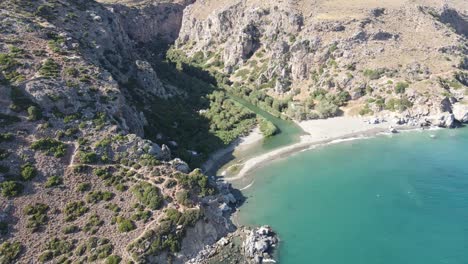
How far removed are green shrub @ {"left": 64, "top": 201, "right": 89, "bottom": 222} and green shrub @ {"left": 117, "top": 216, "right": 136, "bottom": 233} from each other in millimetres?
5699

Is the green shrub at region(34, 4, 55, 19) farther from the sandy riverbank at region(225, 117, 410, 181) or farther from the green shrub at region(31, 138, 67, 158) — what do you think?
the sandy riverbank at region(225, 117, 410, 181)

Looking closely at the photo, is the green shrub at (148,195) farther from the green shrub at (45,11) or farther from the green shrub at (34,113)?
the green shrub at (45,11)

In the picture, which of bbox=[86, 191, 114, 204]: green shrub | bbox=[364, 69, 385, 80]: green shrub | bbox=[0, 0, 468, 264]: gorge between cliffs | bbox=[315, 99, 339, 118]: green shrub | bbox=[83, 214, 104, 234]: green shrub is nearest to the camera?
bbox=[83, 214, 104, 234]: green shrub

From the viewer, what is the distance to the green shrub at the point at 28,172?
188 ft

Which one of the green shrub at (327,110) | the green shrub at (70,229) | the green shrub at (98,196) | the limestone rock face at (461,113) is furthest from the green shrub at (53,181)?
the limestone rock face at (461,113)

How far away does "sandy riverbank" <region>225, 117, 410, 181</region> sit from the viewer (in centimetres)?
8572

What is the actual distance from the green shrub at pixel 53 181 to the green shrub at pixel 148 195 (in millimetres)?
11206

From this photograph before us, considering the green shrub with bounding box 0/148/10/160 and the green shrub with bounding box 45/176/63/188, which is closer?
the green shrub with bounding box 45/176/63/188

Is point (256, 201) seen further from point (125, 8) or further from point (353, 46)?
point (125, 8)

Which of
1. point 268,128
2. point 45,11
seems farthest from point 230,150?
point 45,11

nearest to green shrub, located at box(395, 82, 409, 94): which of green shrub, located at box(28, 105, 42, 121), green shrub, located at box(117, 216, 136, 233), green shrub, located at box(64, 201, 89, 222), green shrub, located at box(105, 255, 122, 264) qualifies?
green shrub, located at box(117, 216, 136, 233)

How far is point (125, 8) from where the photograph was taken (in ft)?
548

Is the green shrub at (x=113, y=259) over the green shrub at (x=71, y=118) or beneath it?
beneath

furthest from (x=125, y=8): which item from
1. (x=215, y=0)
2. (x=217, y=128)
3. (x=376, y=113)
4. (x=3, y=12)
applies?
(x=376, y=113)
